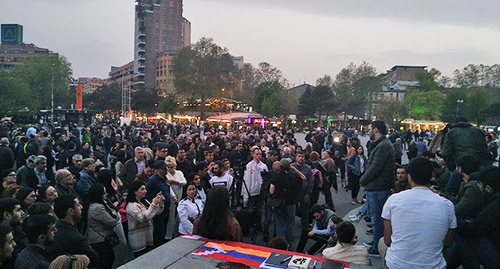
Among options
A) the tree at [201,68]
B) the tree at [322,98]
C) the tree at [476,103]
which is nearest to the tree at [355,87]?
the tree at [322,98]

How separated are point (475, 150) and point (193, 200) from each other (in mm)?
4664

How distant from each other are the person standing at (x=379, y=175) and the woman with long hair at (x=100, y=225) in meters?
3.48

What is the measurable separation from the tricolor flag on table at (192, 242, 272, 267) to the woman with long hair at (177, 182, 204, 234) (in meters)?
1.86

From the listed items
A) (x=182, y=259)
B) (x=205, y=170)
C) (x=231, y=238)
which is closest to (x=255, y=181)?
(x=205, y=170)

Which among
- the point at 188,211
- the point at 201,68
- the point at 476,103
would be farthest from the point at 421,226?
the point at 476,103

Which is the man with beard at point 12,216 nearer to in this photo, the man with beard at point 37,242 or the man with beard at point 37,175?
the man with beard at point 37,242

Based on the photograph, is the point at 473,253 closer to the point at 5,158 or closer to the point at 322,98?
the point at 5,158

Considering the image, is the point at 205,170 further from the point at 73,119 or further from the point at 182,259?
the point at 73,119

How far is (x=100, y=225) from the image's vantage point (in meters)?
4.48

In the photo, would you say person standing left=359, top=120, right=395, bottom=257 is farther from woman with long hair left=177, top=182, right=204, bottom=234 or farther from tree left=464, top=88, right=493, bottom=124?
tree left=464, top=88, right=493, bottom=124

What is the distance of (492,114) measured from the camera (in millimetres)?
40438

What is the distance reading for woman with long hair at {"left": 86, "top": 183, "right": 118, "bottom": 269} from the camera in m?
4.42

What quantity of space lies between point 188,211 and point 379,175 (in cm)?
274

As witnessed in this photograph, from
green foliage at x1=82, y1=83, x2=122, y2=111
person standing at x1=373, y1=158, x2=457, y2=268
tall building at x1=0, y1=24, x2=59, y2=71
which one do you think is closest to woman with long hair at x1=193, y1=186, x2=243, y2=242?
person standing at x1=373, y1=158, x2=457, y2=268
